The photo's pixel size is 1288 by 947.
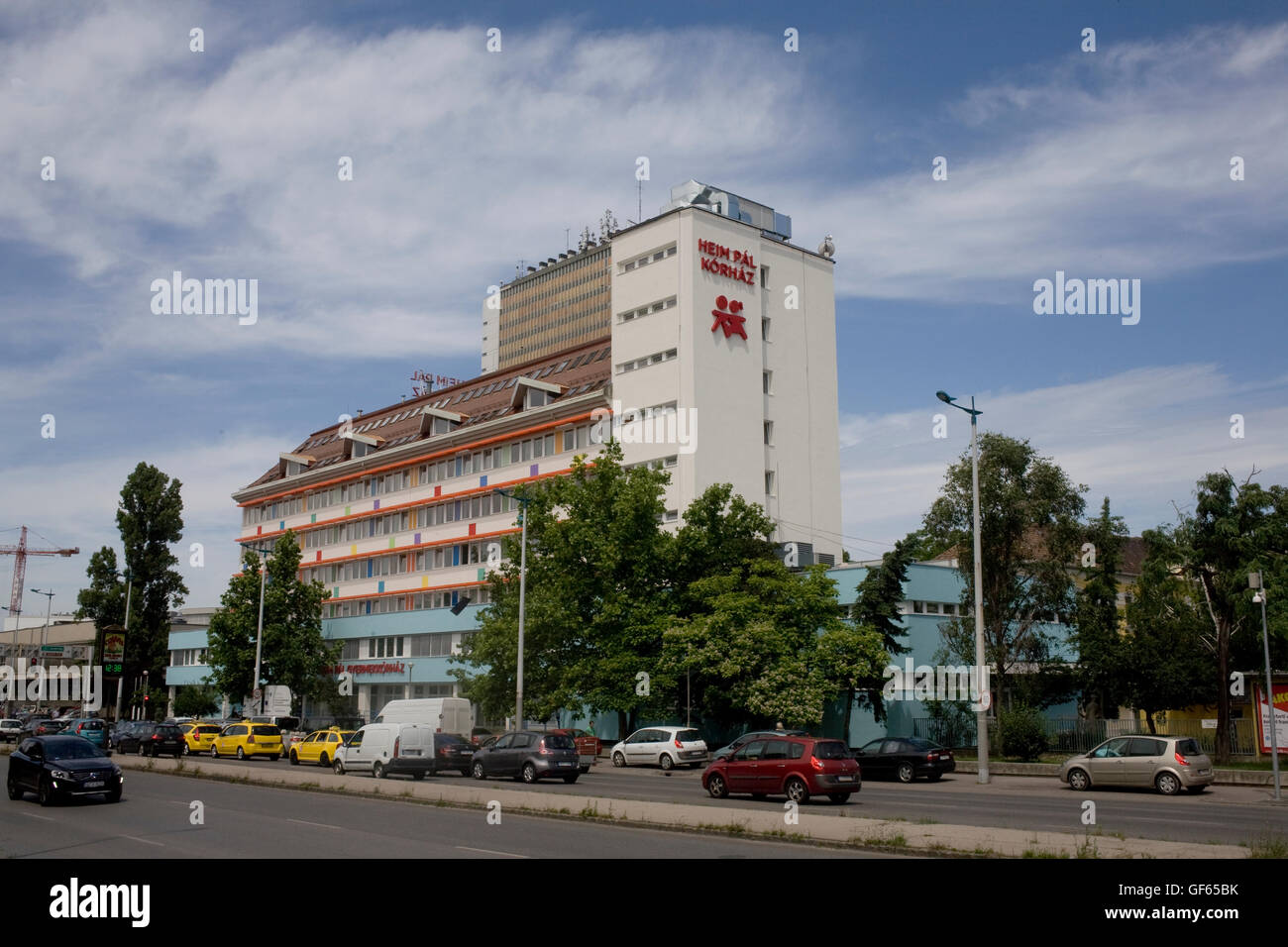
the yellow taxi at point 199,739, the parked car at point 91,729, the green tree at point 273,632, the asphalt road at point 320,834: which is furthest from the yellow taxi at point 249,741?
the asphalt road at point 320,834

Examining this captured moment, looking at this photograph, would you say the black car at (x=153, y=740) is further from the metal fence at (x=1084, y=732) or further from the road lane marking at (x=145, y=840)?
the road lane marking at (x=145, y=840)

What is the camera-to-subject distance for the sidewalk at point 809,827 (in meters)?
14.4

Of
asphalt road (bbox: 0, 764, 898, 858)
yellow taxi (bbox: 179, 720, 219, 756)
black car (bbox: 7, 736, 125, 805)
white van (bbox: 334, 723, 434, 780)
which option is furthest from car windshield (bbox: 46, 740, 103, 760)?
yellow taxi (bbox: 179, 720, 219, 756)

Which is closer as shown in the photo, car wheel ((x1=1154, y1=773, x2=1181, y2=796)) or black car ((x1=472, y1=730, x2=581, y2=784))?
car wheel ((x1=1154, y1=773, x2=1181, y2=796))

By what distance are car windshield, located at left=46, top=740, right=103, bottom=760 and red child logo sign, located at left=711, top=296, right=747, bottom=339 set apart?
43.0 meters

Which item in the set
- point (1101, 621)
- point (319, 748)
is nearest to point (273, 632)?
point (319, 748)

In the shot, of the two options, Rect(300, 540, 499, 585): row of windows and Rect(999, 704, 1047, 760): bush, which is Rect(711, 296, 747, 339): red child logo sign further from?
Rect(999, 704, 1047, 760): bush

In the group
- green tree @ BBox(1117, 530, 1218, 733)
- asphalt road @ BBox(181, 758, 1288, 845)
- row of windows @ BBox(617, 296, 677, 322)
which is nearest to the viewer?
asphalt road @ BBox(181, 758, 1288, 845)

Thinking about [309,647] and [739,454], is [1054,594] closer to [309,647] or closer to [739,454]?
[739,454]

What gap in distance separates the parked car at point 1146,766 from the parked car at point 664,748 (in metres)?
15.4

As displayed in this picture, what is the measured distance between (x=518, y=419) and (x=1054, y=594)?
3383 centimetres

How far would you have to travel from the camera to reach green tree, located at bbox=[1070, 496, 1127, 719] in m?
45.3
